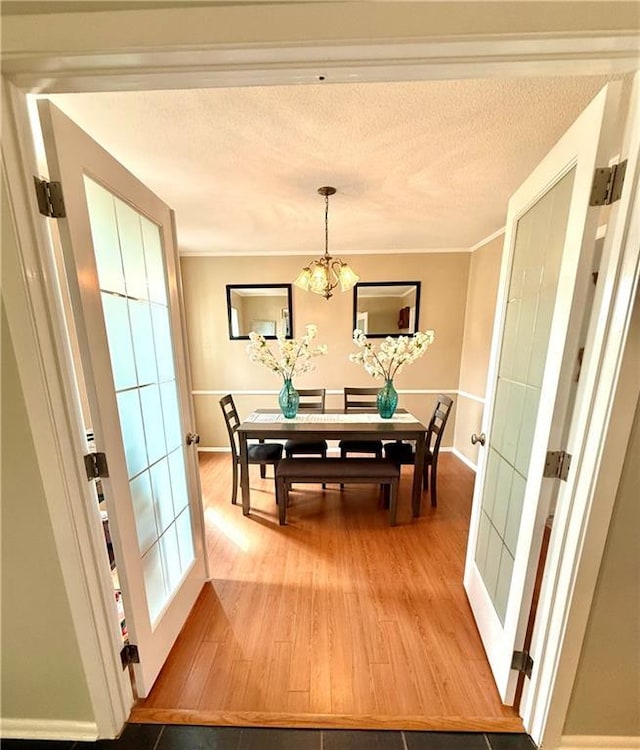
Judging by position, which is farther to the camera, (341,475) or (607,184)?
(341,475)

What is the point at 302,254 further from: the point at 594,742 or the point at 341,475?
the point at 594,742

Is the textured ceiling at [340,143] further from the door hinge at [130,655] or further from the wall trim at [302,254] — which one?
the door hinge at [130,655]

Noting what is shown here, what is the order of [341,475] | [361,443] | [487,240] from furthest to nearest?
[487,240]
[361,443]
[341,475]

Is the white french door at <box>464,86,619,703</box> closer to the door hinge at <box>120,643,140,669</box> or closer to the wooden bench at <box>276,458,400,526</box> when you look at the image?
the wooden bench at <box>276,458,400,526</box>

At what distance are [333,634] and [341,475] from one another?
0.96 meters

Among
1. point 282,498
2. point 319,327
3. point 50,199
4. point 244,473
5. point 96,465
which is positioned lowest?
point 282,498

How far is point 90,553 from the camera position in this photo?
37.8 inches

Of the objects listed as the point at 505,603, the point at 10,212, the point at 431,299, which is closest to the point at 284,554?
the point at 505,603

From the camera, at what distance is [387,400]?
259 cm

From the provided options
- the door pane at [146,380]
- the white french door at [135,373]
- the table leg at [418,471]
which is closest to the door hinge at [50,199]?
the white french door at [135,373]

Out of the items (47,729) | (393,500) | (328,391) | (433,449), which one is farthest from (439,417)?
(47,729)

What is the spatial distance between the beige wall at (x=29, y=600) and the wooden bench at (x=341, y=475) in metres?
1.40

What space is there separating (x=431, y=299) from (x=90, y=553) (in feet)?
12.2

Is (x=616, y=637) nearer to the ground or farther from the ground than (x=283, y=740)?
farther from the ground
